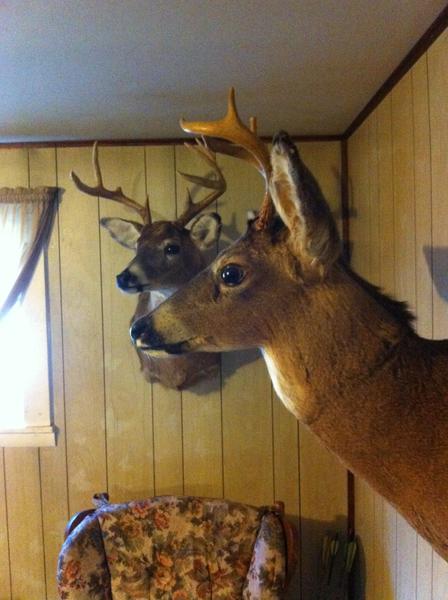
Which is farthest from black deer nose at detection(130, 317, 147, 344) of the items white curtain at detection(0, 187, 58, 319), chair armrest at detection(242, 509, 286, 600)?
white curtain at detection(0, 187, 58, 319)

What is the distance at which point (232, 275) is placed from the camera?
0.97 m

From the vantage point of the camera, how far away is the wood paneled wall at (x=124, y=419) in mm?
2494

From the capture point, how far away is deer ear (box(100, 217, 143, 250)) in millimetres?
2217

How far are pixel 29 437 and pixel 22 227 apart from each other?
98 cm

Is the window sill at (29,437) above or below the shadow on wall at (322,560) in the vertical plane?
above

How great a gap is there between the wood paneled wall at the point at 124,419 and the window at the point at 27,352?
52 millimetres

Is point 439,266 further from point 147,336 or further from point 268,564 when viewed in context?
point 268,564

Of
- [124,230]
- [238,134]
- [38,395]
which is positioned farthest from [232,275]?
[38,395]

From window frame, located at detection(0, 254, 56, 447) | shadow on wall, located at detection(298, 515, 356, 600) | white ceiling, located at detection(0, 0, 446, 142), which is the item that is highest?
white ceiling, located at detection(0, 0, 446, 142)

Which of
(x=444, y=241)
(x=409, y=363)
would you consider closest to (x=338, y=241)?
(x=409, y=363)

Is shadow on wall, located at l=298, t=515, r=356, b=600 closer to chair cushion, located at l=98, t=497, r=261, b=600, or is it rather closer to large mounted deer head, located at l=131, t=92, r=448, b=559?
chair cushion, located at l=98, t=497, r=261, b=600

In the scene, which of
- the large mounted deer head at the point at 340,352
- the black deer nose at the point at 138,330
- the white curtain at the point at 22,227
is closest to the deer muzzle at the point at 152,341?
the black deer nose at the point at 138,330

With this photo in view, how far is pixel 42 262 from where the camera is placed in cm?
252

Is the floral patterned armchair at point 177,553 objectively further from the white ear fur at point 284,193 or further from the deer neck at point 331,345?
the white ear fur at point 284,193
